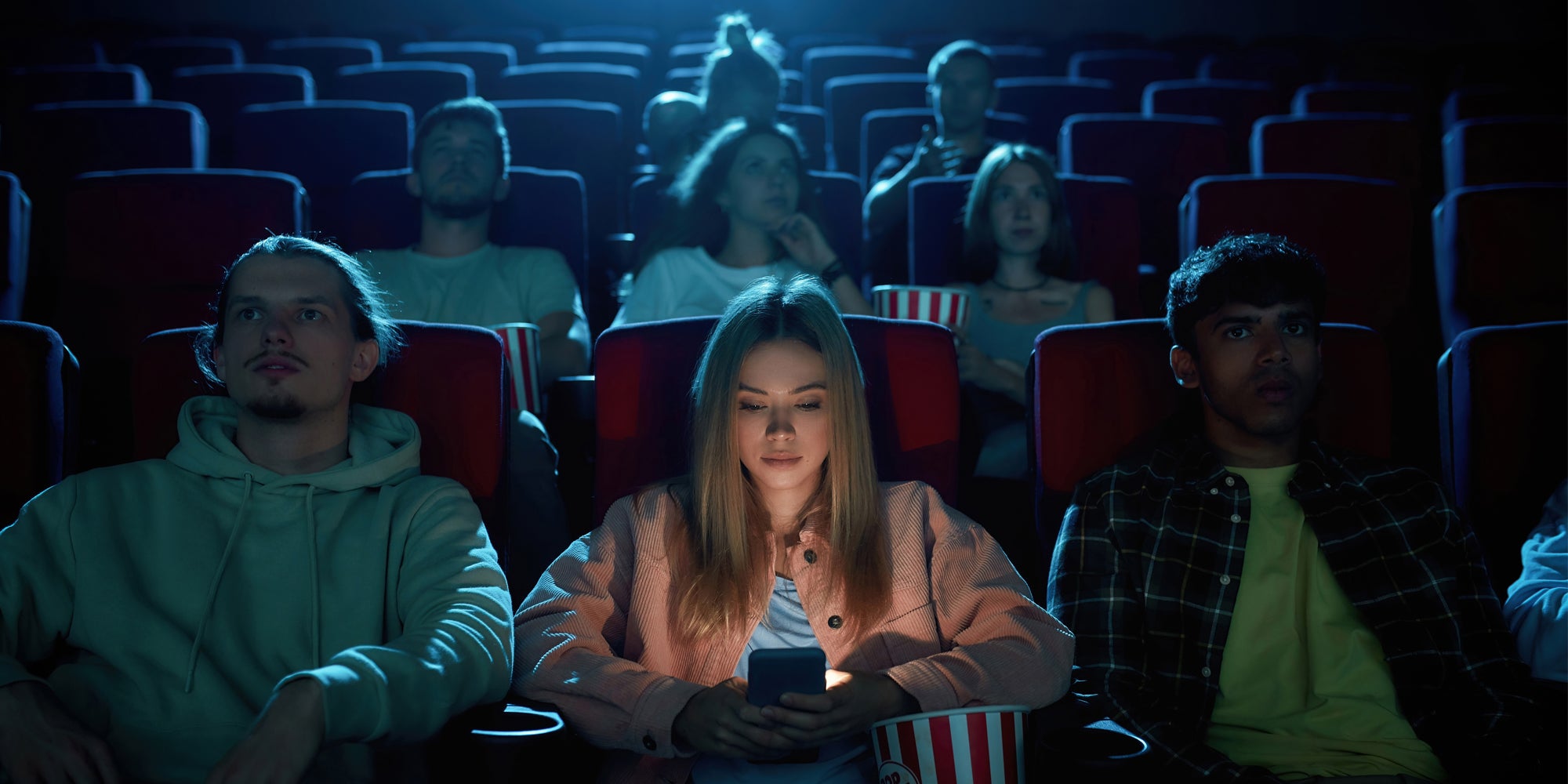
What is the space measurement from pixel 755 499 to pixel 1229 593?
1.83 ft

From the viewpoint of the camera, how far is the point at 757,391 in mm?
1366

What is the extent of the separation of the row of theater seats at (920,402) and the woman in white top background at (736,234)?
808mm

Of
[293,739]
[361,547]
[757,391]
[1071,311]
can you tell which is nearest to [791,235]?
[1071,311]

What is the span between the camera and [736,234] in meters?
2.48

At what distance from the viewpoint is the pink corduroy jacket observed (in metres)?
1.23

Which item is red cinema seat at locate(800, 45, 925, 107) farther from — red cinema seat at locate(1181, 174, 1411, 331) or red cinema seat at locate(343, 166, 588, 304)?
red cinema seat at locate(1181, 174, 1411, 331)

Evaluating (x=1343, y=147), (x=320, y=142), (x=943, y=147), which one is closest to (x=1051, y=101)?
(x=1343, y=147)

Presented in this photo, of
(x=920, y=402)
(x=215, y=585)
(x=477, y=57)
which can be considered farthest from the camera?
(x=477, y=57)

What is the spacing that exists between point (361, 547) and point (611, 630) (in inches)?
11.6

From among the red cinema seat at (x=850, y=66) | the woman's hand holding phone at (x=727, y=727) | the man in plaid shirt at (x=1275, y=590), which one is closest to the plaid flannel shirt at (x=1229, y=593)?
the man in plaid shirt at (x=1275, y=590)

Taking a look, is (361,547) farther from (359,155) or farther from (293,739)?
(359,155)

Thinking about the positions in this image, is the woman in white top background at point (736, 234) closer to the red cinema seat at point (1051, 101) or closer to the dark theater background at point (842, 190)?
the dark theater background at point (842, 190)

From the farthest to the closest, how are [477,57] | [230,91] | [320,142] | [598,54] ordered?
[598,54], [477,57], [230,91], [320,142]

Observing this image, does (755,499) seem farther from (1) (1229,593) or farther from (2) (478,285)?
(2) (478,285)
